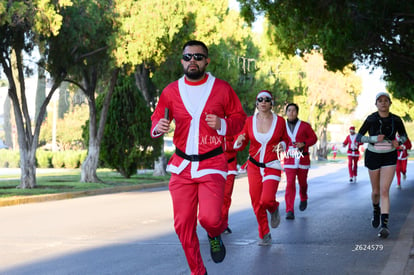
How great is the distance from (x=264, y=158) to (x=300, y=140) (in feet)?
11.4

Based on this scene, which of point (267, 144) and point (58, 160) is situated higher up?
point (267, 144)

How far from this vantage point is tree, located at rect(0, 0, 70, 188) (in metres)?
18.8

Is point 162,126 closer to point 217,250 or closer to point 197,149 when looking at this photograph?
point 197,149

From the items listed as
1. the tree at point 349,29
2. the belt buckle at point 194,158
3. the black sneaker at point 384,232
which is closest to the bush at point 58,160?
the tree at point 349,29

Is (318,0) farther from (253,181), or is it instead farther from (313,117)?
(313,117)

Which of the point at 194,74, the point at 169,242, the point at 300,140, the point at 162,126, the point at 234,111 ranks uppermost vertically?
the point at 194,74

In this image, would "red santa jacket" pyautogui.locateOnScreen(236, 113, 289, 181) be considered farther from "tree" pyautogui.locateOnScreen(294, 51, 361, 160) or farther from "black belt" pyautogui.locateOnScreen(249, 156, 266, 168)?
"tree" pyautogui.locateOnScreen(294, 51, 361, 160)

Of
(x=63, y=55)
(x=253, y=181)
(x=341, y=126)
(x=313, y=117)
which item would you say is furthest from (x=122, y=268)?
(x=341, y=126)

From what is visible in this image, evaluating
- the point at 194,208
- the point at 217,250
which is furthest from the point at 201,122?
the point at 217,250

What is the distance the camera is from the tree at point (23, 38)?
61.6 ft

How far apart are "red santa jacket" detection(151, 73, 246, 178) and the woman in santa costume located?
3321 millimetres

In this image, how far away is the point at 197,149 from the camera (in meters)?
6.32

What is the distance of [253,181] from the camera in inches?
389

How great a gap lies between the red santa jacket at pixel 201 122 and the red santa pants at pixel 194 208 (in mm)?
83
